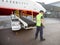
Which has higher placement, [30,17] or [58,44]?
[30,17]

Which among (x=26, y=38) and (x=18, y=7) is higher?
(x=18, y=7)

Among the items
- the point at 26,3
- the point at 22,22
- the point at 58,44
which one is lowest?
the point at 58,44

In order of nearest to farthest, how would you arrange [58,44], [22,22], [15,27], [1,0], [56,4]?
[58,44]
[15,27]
[22,22]
[1,0]
[56,4]

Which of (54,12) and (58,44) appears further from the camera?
(54,12)

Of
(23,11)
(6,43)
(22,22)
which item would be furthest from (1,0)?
(6,43)

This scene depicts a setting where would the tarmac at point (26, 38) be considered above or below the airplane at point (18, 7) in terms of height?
below

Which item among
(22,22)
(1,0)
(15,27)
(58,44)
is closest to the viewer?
(58,44)

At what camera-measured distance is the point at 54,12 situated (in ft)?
85.5

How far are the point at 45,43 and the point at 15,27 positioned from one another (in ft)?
14.0

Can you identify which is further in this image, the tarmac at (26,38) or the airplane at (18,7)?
the airplane at (18,7)

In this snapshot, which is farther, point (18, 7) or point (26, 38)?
point (18, 7)

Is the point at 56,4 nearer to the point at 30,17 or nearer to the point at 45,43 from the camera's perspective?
the point at 30,17

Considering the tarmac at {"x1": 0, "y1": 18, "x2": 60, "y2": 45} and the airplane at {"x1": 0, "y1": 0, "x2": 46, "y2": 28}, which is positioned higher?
the airplane at {"x1": 0, "y1": 0, "x2": 46, "y2": 28}

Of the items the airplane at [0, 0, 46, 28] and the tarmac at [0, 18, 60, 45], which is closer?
the tarmac at [0, 18, 60, 45]
